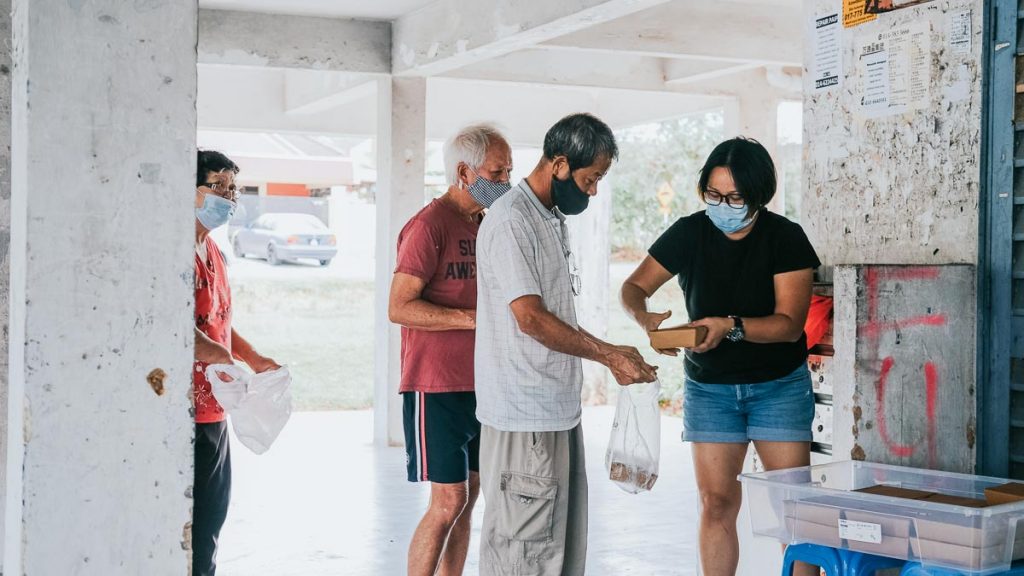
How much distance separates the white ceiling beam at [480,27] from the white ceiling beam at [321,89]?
22.8 inches

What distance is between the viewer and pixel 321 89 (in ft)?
30.7

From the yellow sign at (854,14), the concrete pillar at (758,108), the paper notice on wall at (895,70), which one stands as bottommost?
the paper notice on wall at (895,70)

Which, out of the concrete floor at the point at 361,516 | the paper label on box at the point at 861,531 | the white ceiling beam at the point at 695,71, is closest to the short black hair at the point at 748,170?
the paper label on box at the point at 861,531

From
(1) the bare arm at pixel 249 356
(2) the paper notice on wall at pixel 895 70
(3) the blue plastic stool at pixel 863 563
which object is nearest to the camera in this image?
(3) the blue plastic stool at pixel 863 563

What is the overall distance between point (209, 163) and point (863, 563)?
6.74 ft

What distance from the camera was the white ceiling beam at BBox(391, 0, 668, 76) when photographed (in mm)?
5836

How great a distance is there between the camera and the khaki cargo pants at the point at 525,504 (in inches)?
112

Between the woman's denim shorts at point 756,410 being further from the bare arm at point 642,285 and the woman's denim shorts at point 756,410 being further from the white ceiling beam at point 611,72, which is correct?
the white ceiling beam at point 611,72

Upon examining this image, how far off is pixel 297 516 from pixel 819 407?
10.4 ft

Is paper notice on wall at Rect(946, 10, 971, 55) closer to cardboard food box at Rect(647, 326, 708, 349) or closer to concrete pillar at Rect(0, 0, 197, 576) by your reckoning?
cardboard food box at Rect(647, 326, 708, 349)

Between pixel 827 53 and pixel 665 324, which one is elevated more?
pixel 827 53

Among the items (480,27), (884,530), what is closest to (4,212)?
(884,530)

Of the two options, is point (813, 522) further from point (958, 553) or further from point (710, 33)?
point (710, 33)

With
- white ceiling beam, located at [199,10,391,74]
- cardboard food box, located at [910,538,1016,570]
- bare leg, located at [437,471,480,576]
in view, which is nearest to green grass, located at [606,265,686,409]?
white ceiling beam, located at [199,10,391,74]
